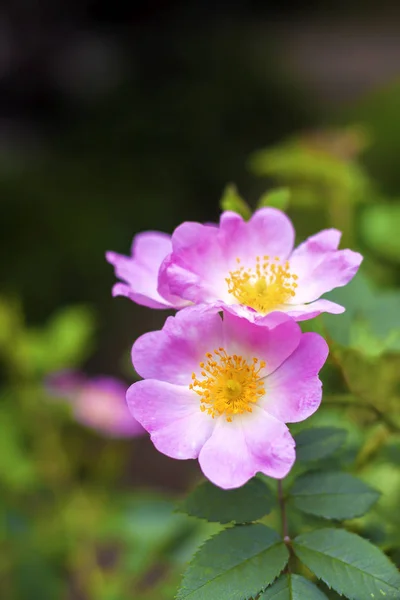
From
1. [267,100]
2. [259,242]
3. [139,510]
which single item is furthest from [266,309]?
[267,100]

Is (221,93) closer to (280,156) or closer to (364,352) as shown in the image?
(280,156)

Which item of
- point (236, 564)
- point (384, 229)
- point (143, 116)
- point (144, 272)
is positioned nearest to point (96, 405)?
point (384, 229)

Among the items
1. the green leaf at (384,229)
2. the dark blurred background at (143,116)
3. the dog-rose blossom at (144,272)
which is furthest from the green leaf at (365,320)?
the dark blurred background at (143,116)

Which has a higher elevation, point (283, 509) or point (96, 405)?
point (283, 509)

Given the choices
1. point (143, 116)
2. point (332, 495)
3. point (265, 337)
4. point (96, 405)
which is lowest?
point (96, 405)

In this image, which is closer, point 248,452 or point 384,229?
point 248,452

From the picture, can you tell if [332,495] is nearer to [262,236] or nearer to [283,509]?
[283,509]

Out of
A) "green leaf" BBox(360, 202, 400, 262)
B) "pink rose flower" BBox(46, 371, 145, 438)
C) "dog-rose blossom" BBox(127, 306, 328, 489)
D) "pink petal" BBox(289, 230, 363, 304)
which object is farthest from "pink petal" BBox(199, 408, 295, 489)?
"pink rose flower" BBox(46, 371, 145, 438)
